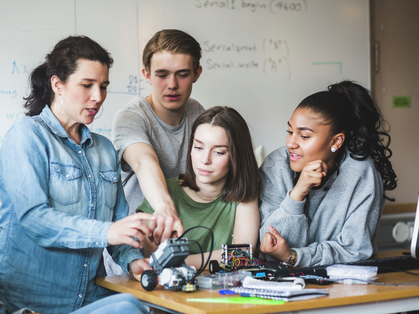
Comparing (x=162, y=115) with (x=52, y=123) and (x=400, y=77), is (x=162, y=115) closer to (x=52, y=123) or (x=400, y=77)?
(x=52, y=123)

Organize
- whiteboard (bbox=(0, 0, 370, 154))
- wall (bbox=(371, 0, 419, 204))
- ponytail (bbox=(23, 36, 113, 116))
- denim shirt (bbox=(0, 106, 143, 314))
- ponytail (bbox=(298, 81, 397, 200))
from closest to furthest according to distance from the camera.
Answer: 1. denim shirt (bbox=(0, 106, 143, 314))
2. ponytail (bbox=(23, 36, 113, 116))
3. ponytail (bbox=(298, 81, 397, 200))
4. whiteboard (bbox=(0, 0, 370, 154))
5. wall (bbox=(371, 0, 419, 204))

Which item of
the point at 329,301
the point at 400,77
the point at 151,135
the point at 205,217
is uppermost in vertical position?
the point at 400,77

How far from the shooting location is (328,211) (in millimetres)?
1832

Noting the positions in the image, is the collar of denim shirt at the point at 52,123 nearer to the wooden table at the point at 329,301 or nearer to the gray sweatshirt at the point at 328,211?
the wooden table at the point at 329,301

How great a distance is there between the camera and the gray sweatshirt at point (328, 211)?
1729mm

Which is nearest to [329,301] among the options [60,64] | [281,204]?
[281,204]

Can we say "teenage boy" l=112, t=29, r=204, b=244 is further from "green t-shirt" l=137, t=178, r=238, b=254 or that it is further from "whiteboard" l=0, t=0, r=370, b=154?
"whiteboard" l=0, t=0, r=370, b=154


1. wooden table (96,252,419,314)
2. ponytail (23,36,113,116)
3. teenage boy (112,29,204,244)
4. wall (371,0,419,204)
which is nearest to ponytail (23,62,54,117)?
ponytail (23,36,113,116)

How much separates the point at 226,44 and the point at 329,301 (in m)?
2.10

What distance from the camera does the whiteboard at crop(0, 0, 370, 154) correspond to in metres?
2.45

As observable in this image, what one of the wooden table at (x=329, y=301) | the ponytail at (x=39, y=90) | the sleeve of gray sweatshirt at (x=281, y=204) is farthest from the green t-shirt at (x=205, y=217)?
the ponytail at (x=39, y=90)

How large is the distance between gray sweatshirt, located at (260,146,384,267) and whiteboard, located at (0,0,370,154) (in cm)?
113

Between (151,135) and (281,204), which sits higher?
(151,135)

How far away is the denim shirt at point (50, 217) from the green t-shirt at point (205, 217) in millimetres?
258
